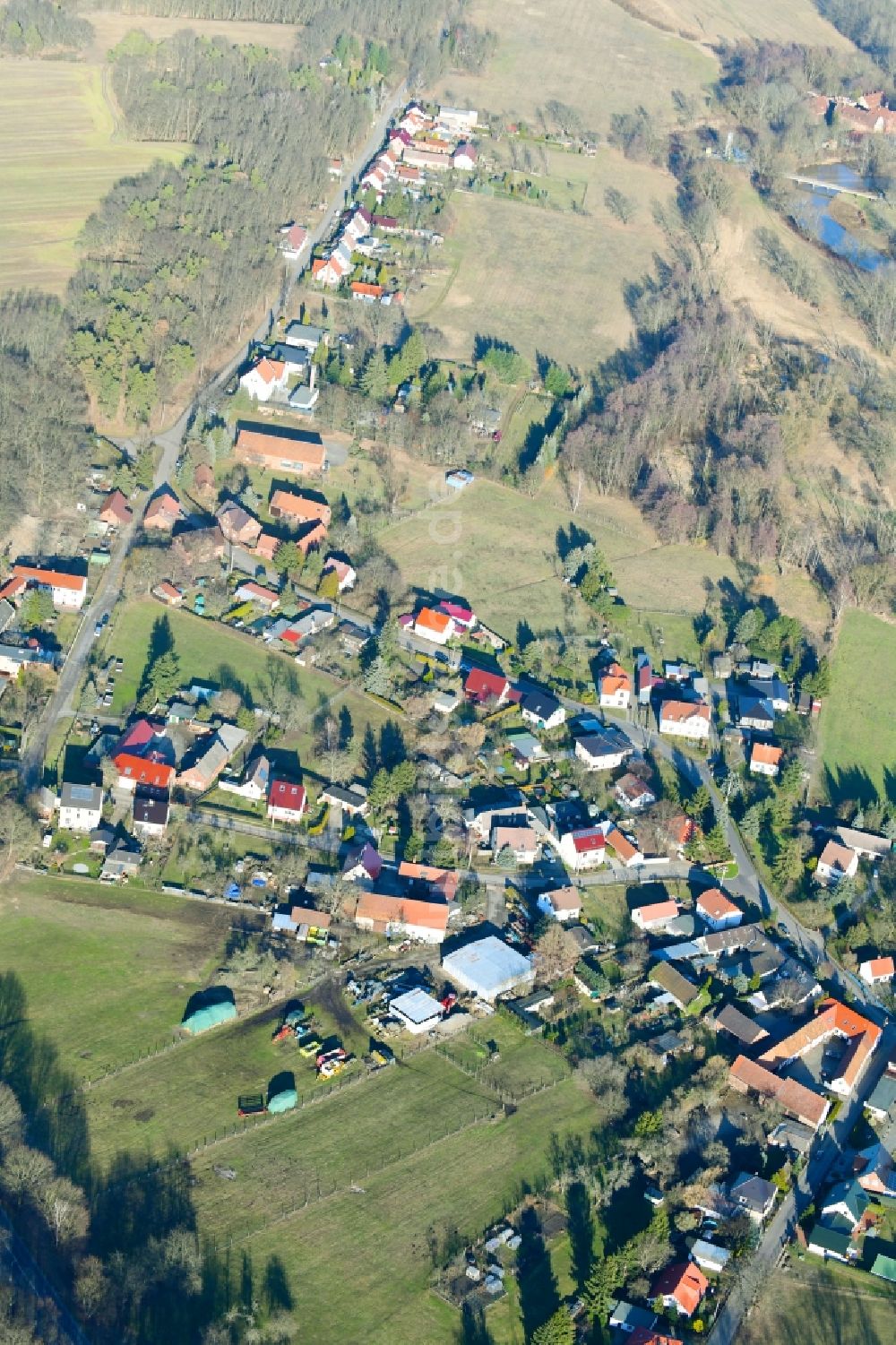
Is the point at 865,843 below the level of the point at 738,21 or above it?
below

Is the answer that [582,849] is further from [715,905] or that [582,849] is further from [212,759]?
[212,759]

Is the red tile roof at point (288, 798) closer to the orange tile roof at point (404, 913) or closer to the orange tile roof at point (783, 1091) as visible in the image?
the orange tile roof at point (404, 913)

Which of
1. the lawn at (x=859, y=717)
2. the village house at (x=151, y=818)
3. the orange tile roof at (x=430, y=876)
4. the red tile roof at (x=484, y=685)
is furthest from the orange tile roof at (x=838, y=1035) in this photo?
the village house at (x=151, y=818)

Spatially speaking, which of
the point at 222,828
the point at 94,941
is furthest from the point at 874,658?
the point at 94,941

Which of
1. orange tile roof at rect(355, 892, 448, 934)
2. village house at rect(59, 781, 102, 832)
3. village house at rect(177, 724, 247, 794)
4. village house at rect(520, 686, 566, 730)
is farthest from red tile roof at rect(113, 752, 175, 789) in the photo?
village house at rect(520, 686, 566, 730)

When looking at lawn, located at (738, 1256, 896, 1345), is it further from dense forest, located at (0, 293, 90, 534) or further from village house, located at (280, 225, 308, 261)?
village house, located at (280, 225, 308, 261)

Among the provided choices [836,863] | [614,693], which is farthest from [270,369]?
[836,863]
